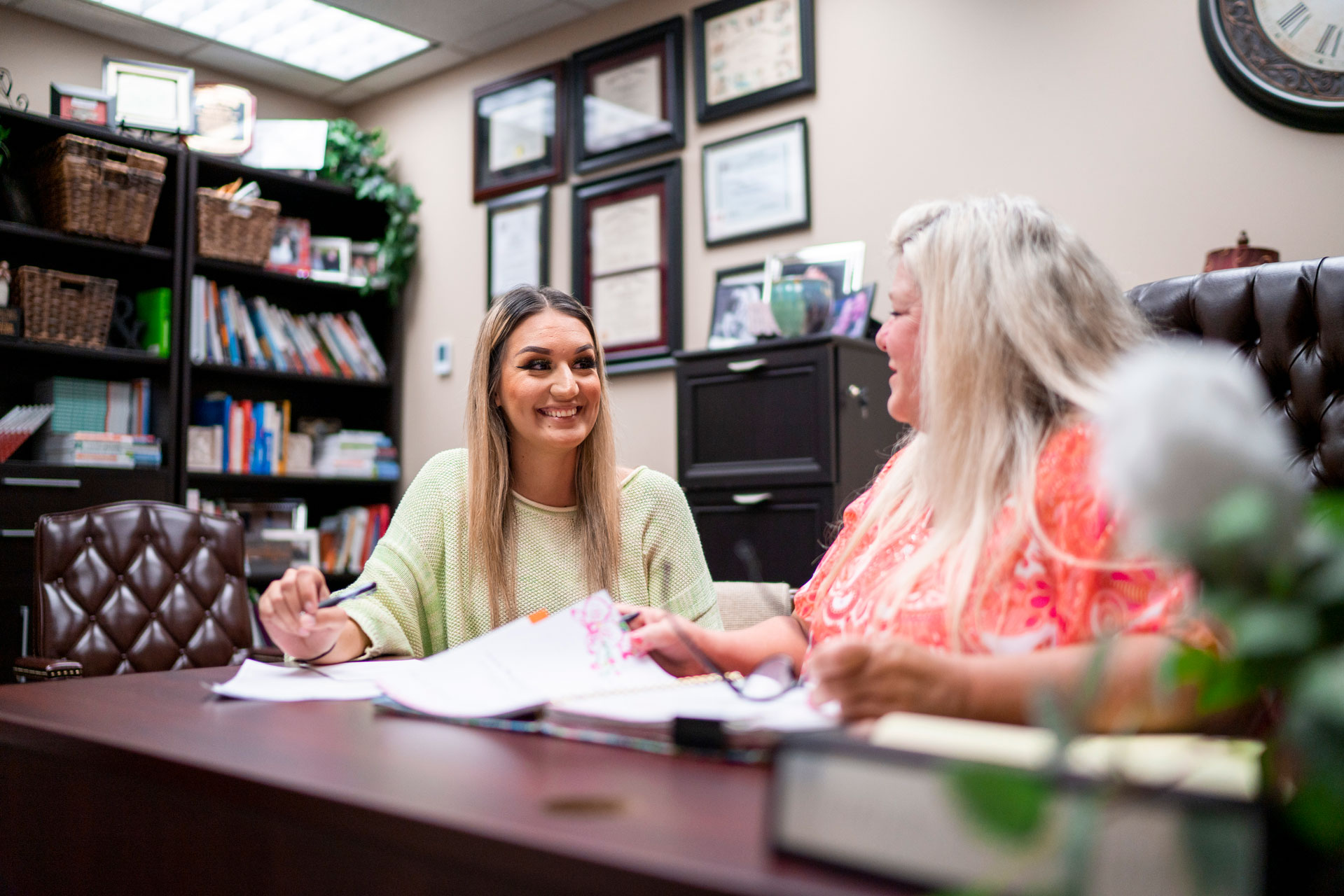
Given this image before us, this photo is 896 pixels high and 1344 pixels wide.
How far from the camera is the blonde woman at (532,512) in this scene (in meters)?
1.71

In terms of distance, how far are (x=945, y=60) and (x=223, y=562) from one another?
256cm

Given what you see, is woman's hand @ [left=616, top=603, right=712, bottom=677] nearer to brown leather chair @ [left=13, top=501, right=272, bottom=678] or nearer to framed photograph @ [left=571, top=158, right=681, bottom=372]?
brown leather chair @ [left=13, top=501, right=272, bottom=678]

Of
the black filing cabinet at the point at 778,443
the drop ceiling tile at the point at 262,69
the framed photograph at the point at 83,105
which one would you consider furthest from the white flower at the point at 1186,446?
the drop ceiling tile at the point at 262,69

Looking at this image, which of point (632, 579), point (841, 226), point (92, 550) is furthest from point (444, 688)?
point (841, 226)

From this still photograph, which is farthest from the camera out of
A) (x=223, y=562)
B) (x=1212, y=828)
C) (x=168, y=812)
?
(x=223, y=562)

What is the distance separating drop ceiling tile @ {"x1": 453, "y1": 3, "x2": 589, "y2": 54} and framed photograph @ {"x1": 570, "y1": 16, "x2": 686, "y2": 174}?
0.16 meters

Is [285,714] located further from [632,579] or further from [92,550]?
[92,550]

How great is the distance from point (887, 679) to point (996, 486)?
14.5 inches

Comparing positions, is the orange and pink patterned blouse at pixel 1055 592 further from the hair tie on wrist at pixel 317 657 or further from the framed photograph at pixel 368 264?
the framed photograph at pixel 368 264

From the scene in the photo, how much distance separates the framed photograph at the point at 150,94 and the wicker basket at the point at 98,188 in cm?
17

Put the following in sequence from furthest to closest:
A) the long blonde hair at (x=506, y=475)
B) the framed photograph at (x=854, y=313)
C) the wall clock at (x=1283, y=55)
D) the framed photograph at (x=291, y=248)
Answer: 1. the framed photograph at (x=291, y=248)
2. the framed photograph at (x=854, y=313)
3. the wall clock at (x=1283, y=55)
4. the long blonde hair at (x=506, y=475)

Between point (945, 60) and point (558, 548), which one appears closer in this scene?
point (558, 548)

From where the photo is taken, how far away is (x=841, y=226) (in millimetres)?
3400

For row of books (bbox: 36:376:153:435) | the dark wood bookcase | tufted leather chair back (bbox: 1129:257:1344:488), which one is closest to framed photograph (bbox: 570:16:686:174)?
the dark wood bookcase
